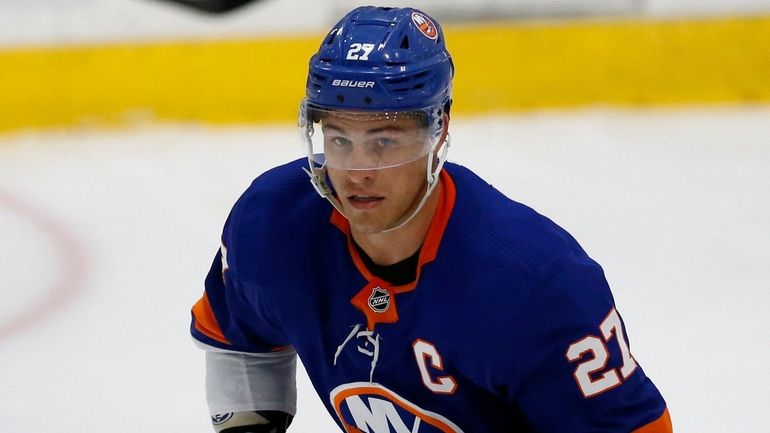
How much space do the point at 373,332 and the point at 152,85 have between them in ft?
9.55

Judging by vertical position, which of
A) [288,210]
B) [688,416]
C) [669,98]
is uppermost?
[288,210]

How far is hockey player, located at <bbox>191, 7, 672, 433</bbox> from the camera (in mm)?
1610

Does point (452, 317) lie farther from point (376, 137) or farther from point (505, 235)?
point (376, 137)

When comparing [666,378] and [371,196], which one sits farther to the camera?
[666,378]

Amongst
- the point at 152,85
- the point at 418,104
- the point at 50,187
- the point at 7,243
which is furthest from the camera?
the point at 152,85

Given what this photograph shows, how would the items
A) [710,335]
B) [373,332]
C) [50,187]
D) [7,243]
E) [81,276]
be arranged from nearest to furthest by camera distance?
[373,332] < [710,335] < [81,276] < [7,243] < [50,187]

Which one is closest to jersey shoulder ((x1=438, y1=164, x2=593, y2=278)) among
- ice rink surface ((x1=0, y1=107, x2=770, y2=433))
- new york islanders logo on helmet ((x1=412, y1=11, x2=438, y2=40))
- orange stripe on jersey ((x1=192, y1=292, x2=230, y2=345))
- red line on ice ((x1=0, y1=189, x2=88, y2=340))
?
new york islanders logo on helmet ((x1=412, y1=11, x2=438, y2=40))

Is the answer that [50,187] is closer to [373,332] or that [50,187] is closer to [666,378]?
[666,378]

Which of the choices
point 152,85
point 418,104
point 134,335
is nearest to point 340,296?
point 418,104

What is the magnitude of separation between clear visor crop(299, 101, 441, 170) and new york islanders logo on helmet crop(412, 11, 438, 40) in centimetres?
11

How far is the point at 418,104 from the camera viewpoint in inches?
64.8

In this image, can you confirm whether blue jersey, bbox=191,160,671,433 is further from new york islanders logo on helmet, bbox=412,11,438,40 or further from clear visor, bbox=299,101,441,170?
new york islanders logo on helmet, bbox=412,11,438,40

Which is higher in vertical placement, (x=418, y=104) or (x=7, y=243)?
(x=418, y=104)

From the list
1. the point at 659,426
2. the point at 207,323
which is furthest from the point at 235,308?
the point at 659,426
